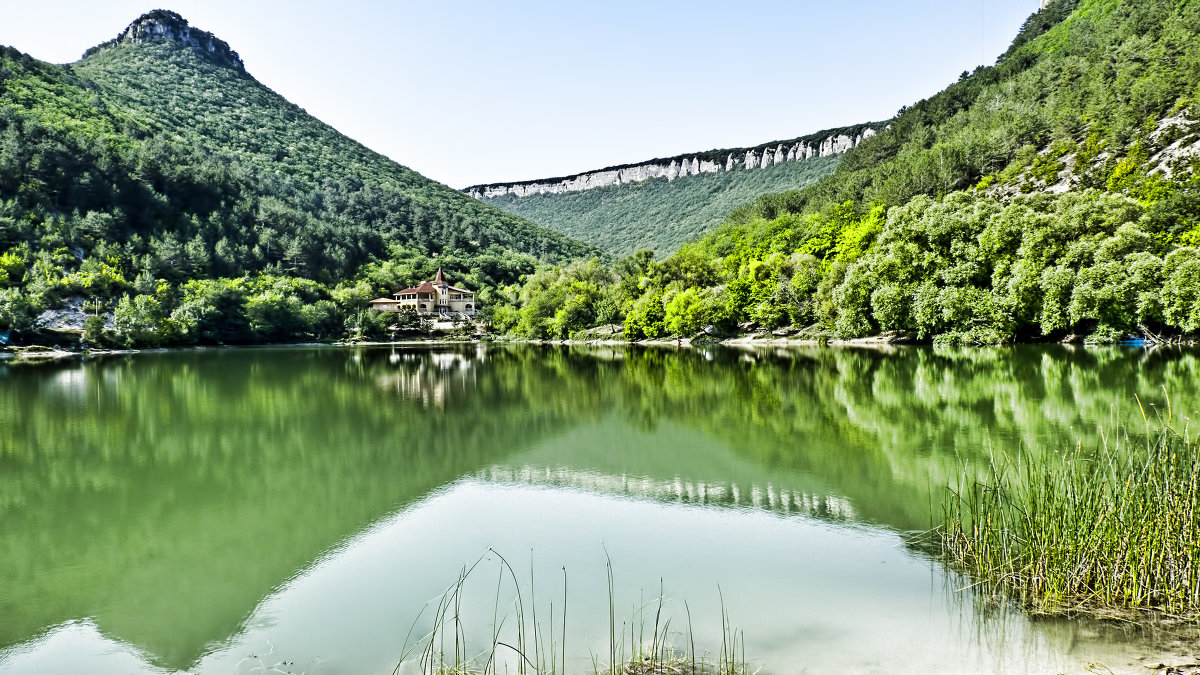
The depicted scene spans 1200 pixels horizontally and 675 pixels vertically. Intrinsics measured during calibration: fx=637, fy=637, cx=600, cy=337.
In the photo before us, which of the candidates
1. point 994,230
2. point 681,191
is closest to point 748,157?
point 681,191

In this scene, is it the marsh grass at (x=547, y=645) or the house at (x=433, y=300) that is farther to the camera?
the house at (x=433, y=300)

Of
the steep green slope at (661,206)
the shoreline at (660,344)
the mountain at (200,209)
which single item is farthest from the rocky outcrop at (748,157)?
the shoreline at (660,344)

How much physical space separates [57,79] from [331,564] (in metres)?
122

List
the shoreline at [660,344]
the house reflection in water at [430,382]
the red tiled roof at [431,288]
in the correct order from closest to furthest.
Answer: the house reflection in water at [430,382] < the shoreline at [660,344] < the red tiled roof at [431,288]

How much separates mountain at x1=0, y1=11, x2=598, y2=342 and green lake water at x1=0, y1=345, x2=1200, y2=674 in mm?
53889

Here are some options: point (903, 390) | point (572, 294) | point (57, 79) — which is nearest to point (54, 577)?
point (903, 390)

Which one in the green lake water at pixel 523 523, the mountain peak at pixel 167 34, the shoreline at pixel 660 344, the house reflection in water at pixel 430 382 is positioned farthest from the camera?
the mountain peak at pixel 167 34

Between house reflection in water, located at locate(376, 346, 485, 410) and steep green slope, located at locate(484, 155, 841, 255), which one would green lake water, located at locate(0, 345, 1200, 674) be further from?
steep green slope, located at locate(484, 155, 841, 255)

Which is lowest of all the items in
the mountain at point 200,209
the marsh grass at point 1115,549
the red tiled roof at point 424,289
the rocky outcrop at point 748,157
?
the marsh grass at point 1115,549

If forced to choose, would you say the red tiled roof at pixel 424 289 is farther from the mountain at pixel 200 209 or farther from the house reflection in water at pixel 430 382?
the house reflection in water at pixel 430 382

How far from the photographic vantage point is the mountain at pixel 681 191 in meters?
139

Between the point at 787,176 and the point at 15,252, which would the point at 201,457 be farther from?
the point at 787,176

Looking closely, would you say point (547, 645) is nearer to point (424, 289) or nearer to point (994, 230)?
point (994, 230)

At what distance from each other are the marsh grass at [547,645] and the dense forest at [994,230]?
38.5m
